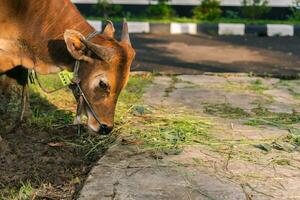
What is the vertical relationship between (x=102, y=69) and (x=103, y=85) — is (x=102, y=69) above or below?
above

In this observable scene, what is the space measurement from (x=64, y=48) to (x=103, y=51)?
0.45m

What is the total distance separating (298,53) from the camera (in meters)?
9.19

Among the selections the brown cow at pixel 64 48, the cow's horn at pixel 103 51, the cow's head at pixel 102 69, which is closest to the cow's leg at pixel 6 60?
A: the brown cow at pixel 64 48

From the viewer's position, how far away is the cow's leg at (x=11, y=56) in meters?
4.21

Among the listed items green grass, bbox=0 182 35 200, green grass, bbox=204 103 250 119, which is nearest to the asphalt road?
green grass, bbox=204 103 250 119

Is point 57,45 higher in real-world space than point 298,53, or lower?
higher

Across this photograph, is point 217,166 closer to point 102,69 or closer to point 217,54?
point 102,69

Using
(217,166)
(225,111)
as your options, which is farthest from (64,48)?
(225,111)

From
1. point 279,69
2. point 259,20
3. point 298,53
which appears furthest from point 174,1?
point 279,69

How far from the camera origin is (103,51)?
3.71 meters

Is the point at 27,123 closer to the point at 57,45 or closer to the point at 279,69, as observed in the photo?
the point at 57,45

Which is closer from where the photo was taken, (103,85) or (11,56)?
(103,85)

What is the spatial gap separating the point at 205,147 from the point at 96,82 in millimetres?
917

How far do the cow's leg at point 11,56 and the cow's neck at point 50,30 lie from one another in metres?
0.08
